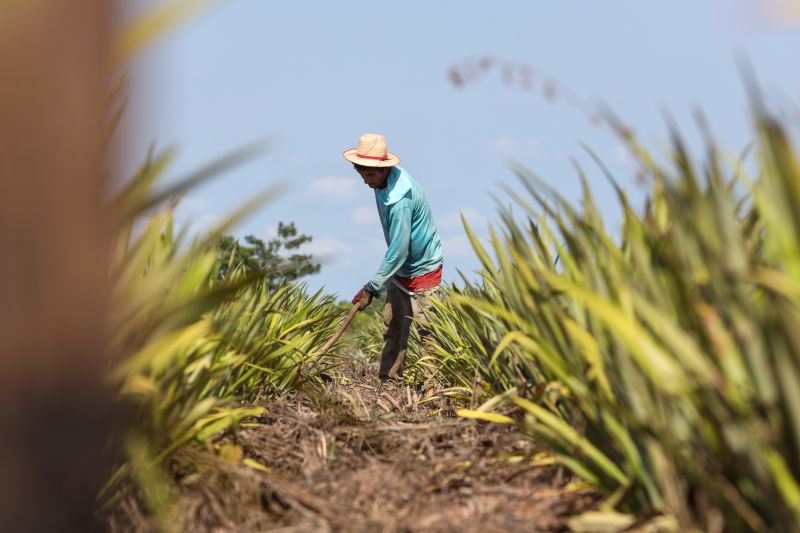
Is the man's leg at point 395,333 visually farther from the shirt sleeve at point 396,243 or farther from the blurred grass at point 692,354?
the blurred grass at point 692,354

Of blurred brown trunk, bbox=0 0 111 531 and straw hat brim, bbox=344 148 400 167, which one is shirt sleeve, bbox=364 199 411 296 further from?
blurred brown trunk, bbox=0 0 111 531

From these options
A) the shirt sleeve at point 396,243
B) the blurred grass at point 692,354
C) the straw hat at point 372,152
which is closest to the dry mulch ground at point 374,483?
the blurred grass at point 692,354

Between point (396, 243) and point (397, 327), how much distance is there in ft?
2.53

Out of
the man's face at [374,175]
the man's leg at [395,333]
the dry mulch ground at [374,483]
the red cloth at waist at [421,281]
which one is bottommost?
the dry mulch ground at [374,483]

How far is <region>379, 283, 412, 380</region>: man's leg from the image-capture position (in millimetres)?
6312

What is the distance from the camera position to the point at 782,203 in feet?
4.83

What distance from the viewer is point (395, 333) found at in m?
6.32

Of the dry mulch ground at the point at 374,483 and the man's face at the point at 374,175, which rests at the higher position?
the man's face at the point at 374,175

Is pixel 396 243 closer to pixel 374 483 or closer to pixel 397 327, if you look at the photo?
pixel 397 327

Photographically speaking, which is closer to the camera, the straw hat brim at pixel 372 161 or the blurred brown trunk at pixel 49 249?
the blurred brown trunk at pixel 49 249

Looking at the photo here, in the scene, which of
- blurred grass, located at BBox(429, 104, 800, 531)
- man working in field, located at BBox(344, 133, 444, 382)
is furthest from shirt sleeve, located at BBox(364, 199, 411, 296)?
blurred grass, located at BBox(429, 104, 800, 531)

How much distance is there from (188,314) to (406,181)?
4143mm

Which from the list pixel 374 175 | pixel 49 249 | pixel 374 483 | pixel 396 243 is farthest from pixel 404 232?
pixel 49 249

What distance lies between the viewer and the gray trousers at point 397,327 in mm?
6309
